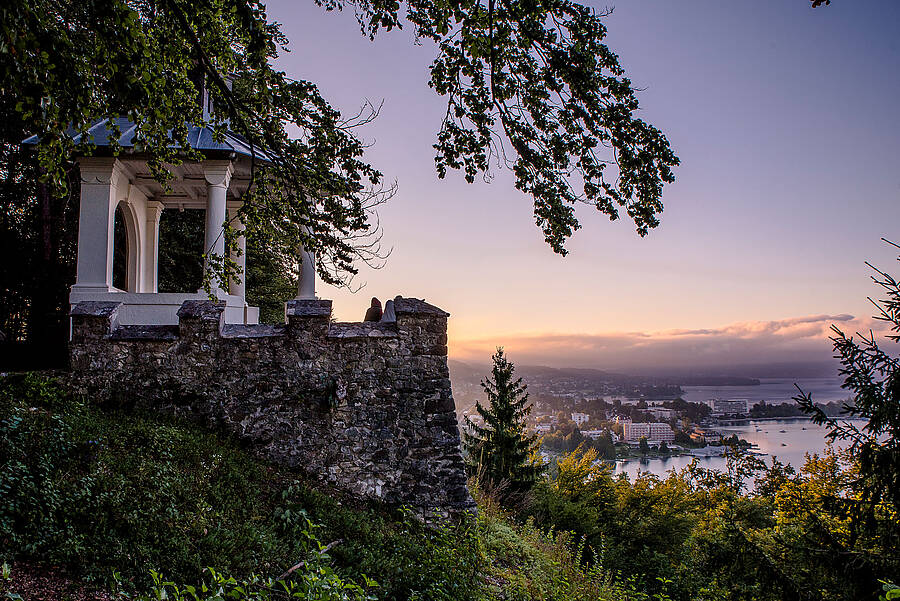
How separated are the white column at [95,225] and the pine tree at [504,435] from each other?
480 inches

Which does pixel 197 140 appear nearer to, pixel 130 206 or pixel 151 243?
pixel 130 206

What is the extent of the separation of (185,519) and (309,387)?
9.22 feet

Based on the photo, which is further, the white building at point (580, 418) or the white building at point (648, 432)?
the white building at point (580, 418)

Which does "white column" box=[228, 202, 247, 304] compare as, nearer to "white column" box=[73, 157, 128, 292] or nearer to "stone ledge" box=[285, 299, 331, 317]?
"white column" box=[73, 157, 128, 292]

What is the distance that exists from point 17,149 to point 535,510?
1904 cm

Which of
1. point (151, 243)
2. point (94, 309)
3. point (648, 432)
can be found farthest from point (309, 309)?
point (648, 432)

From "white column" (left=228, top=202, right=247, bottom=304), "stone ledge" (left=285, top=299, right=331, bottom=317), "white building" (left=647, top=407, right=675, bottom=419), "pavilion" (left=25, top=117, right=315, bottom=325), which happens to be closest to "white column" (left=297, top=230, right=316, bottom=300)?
"pavilion" (left=25, top=117, right=315, bottom=325)

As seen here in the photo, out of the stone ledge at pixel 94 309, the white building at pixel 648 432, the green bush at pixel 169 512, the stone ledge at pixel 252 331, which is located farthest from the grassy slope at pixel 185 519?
the white building at pixel 648 432

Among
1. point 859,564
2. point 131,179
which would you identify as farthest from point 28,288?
point 859,564

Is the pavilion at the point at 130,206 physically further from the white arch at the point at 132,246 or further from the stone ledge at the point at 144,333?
the stone ledge at the point at 144,333

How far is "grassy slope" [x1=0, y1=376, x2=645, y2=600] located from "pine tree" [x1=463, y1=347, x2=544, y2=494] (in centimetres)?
1055

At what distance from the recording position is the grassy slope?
171 inches

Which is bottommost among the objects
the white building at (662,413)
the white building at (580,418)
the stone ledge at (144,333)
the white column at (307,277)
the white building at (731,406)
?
the white building at (580,418)

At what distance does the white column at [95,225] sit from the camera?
9.15 meters
